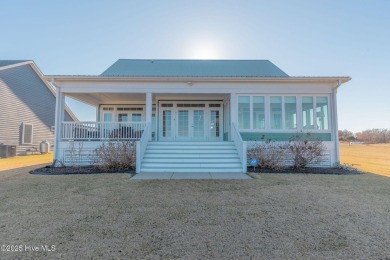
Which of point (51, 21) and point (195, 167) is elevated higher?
point (51, 21)

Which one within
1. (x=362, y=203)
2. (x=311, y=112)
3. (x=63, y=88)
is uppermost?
(x=63, y=88)

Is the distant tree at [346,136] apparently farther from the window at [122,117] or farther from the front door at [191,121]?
the window at [122,117]

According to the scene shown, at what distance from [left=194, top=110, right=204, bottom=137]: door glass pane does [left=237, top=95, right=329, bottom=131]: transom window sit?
9.30 feet

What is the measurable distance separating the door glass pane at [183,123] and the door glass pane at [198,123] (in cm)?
54

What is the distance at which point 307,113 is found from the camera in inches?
389

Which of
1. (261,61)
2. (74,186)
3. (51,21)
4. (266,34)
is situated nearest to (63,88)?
(51,21)

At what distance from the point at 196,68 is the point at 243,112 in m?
6.72

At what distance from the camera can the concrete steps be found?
794cm

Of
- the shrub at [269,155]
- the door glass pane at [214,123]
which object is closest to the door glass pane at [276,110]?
the shrub at [269,155]

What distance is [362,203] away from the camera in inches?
171

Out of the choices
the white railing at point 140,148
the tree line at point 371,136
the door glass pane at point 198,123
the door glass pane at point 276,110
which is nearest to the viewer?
the white railing at point 140,148

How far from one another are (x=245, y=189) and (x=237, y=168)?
2553 mm

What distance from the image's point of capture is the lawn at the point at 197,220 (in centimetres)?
248

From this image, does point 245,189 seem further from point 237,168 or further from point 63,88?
point 63,88
